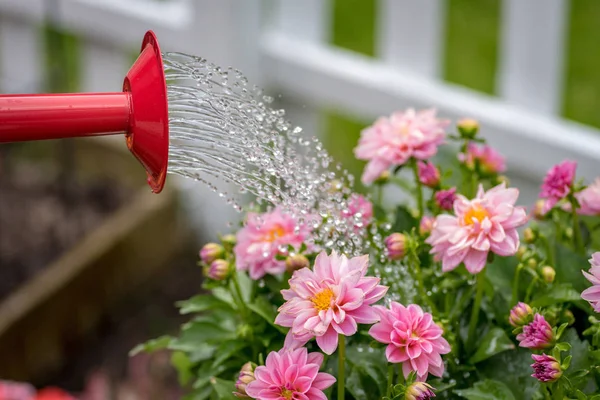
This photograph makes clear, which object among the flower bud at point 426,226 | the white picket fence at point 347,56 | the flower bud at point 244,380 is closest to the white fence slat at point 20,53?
the white picket fence at point 347,56

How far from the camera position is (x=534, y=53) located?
1977 millimetres

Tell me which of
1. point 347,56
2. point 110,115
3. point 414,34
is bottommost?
point 347,56

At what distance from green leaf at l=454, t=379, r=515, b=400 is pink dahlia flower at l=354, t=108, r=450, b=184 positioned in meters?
0.28

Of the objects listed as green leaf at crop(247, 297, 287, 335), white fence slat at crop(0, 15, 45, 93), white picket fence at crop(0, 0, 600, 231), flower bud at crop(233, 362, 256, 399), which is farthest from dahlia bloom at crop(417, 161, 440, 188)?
white fence slat at crop(0, 15, 45, 93)

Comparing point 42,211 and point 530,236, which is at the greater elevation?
point 530,236

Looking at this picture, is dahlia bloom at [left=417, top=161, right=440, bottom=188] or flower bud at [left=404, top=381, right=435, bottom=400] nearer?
flower bud at [left=404, top=381, right=435, bottom=400]

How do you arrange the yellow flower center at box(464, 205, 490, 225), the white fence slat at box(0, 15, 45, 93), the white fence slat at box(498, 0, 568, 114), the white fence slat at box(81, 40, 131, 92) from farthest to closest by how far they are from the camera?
the white fence slat at box(0, 15, 45, 93), the white fence slat at box(81, 40, 131, 92), the white fence slat at box(498, 0, 568, 114), the yellow flower center at box(464, 205, 490, 225)

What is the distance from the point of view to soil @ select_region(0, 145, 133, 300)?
242cm

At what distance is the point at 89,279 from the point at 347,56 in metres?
0.81

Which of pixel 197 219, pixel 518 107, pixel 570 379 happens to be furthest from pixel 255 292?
pixel 197 219

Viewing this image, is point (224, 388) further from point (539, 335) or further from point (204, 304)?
point (539, 335)

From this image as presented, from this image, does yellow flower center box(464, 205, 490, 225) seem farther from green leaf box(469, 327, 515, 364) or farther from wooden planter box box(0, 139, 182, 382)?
wooden planter box box(0, 139, 182, 382)

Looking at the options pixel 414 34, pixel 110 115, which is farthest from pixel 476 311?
pixel 414 34

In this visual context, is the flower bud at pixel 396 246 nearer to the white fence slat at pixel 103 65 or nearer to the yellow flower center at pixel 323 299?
the yellow flower center at pixel 323 299
